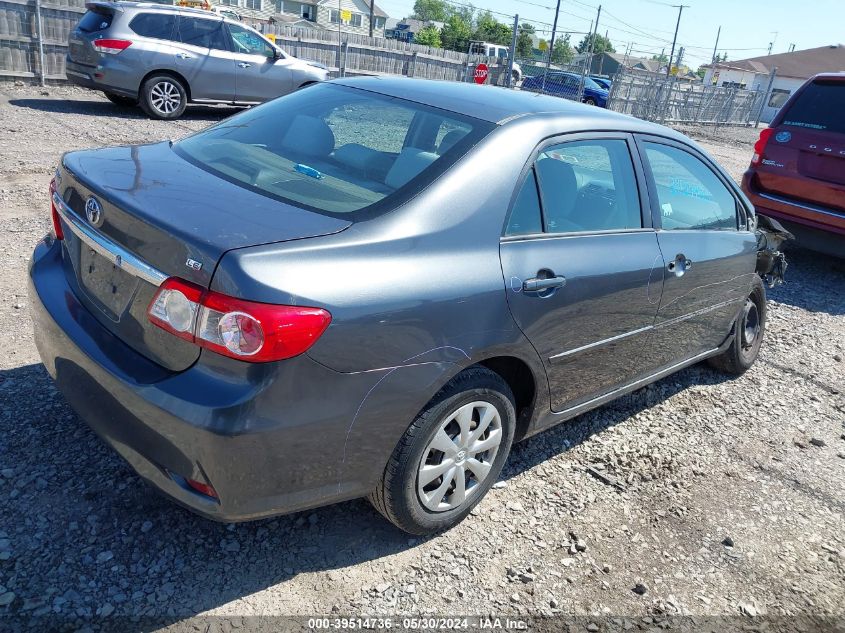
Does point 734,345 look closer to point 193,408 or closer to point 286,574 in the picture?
point 286,574

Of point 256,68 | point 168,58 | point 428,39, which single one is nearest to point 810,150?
point 256,68

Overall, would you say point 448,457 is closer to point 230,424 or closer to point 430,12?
point 230,424

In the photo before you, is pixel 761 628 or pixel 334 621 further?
pixel 761 628

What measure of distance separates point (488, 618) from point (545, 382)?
1.00 metres

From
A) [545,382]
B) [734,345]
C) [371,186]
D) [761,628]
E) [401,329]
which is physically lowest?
[761,628]

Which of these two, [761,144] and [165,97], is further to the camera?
[165,97]

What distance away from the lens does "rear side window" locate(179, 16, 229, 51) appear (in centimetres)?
1195

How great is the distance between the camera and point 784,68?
63.9 m

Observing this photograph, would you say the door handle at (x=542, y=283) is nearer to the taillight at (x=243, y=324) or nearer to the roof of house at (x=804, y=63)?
the taillight at (x=243, y=324)

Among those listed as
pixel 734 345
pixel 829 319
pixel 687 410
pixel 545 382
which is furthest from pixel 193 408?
pixel 829 319

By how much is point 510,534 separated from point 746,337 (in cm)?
283

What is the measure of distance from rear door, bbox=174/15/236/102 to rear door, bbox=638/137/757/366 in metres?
10.1

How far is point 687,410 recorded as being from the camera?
445 cm

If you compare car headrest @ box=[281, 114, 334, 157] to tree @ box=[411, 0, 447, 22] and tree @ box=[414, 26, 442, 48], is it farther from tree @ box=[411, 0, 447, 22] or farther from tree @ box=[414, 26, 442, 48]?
tree @ box=[411, 0, 447, 22]
